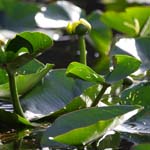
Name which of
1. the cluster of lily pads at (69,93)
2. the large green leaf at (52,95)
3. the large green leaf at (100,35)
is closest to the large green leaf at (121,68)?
the cluster of lily pads at (69,93)

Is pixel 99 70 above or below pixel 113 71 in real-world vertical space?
below

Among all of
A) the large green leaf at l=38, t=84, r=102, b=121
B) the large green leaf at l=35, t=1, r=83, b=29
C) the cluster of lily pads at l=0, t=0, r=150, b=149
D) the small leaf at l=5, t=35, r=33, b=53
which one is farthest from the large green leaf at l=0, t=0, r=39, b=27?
the small leaf at l=5, t=35, r=33, b=53

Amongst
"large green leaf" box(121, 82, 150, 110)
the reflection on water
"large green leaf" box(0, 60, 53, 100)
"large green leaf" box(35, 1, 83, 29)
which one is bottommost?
the reflection on water

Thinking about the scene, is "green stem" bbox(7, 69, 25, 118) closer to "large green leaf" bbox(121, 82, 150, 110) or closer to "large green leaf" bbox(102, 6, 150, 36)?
"large green leaf" bbox(121, 82, 150, 110)

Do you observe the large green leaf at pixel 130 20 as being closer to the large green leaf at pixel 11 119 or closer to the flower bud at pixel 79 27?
the flower bud at pixel 79 27

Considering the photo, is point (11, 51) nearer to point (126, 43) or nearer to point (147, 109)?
point (147, 109)

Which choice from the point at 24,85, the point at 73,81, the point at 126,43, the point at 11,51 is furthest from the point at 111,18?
the point at 11,51
